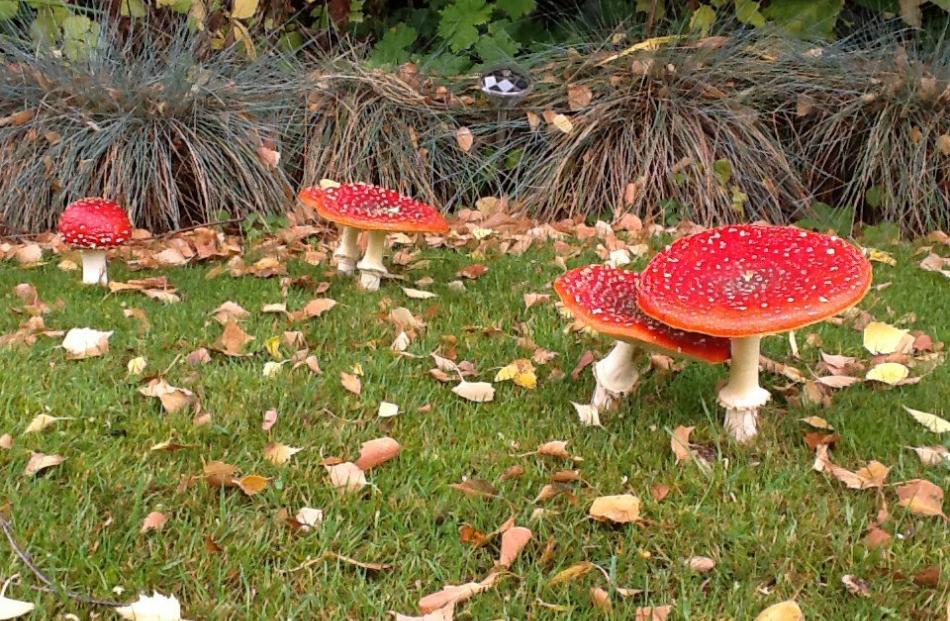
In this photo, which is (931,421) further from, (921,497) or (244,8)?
(244,8)

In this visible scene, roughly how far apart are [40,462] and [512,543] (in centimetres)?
123

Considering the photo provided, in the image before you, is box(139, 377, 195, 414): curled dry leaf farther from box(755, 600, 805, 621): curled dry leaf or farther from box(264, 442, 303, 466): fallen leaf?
box(755, 600, 805, 621): curled dry leaf

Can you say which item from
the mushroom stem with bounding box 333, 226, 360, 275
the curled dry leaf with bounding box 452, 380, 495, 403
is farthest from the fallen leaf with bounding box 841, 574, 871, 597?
the mushroom stem with bounding box 333, 226, 360, 275

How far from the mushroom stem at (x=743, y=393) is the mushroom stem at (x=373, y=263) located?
1.96 meters

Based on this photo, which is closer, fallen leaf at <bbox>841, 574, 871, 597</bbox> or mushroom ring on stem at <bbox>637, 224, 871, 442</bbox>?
fallen leaf at <bbox>841, 574, 871, 597</bbox>

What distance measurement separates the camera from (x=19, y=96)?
6.01 meters

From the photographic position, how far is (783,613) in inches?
75.2

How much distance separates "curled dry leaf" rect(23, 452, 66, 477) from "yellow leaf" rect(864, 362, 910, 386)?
2.47 m

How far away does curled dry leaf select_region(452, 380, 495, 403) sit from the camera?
296cm

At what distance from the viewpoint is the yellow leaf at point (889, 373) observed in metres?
3.04

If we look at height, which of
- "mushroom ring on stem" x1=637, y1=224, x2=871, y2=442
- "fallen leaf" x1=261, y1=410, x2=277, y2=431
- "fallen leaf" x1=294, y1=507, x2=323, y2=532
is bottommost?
"fallen leaf" x1=261, y1=410, x2=277, y2=431

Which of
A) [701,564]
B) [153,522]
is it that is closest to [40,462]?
[153,522]

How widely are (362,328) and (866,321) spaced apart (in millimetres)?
2062

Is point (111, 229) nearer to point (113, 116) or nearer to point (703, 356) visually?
point (113, 116)
